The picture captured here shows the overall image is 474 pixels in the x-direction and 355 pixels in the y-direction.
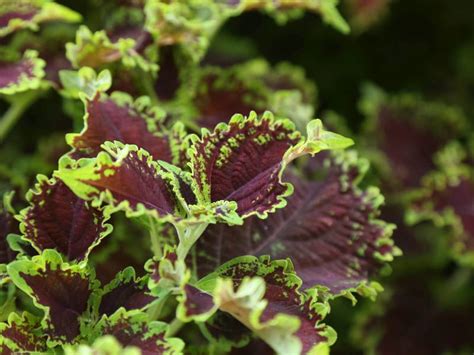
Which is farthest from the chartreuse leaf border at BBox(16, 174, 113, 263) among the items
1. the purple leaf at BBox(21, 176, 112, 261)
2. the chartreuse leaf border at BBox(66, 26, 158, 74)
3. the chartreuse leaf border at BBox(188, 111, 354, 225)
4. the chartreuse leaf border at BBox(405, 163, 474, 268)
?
the chartreuse leaf border at BBox(405, 163, 474, 268)

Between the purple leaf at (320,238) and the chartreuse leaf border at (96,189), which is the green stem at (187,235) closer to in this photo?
the chartreuse leaf border at (96,189)

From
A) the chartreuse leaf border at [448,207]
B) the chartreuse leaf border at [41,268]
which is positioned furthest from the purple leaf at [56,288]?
the chartreuse leaf border at [448,207]

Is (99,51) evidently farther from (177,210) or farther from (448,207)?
(448,207)

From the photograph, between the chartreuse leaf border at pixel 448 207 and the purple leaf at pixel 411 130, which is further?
the purple leaf at pixel 411 130

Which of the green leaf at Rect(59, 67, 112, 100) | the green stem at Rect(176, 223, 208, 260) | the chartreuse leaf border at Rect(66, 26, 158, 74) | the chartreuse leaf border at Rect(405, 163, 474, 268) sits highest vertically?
the chartreuse leaf border at Rect(405, 163, 474, 268)

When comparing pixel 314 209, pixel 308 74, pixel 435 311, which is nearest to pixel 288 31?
pixel 308 74

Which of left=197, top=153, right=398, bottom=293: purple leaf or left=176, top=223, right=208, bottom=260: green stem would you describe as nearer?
left=176, top=223, right=208, bottom=260: green stem

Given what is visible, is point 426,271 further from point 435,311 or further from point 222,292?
point 222,292

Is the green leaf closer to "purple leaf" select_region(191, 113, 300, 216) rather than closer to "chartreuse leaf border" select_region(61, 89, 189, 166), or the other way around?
"chartreuse leaf border" select_region(61, 89, 189, 166)
